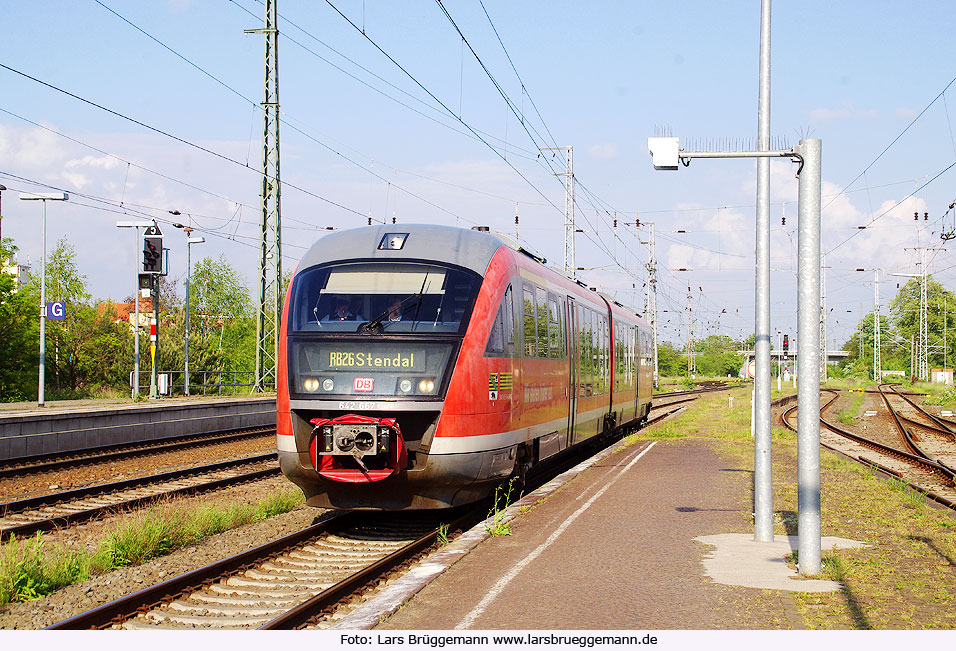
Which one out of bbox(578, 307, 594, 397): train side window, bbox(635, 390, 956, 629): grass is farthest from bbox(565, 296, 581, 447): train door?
bbox(635, 390, 956, 629): grass

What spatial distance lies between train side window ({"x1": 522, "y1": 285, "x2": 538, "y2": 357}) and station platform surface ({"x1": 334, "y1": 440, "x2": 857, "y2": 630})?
201 centimetres

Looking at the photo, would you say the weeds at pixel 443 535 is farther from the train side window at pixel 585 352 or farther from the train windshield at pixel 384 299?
the train side window at pixel 585 352

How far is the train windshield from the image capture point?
34.6ft

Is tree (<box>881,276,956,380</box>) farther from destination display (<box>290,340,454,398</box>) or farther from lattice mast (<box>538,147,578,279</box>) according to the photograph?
destination display (<box>290,340,454,398</box>)

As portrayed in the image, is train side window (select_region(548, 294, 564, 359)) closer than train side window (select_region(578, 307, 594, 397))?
Yes

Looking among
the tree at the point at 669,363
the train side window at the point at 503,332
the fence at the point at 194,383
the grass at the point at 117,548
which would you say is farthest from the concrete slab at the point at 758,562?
the tree at the point at 669,363

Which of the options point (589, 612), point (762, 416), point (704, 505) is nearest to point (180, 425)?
point (704, 505)

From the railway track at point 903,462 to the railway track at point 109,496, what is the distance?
35.0 feet

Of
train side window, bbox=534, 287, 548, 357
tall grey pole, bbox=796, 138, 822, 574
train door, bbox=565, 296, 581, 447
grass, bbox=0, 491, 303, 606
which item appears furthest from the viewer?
train door, bbox=565, 296, 581, 447

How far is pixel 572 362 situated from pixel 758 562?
813 centimetres

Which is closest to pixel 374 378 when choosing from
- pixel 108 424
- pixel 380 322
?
pixel 380 322

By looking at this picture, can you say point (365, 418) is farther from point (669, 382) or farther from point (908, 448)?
point (669, 382)
